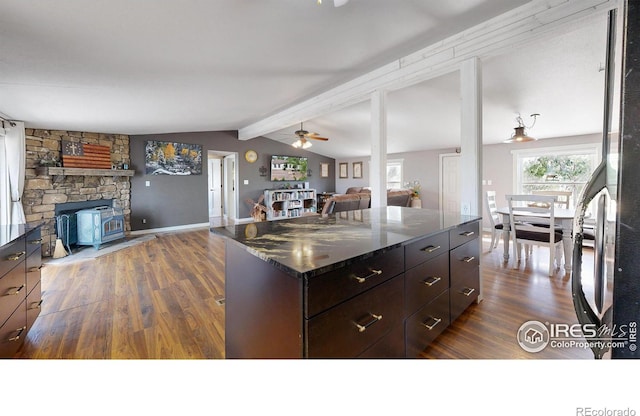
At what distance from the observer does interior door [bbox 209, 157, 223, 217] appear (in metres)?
8.23

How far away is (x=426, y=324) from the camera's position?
5.24 ft

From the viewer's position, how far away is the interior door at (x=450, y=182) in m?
6.52

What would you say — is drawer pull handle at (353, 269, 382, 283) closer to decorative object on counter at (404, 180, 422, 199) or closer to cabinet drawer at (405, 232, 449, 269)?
cabinet drawer at (405, 232, 449, 269)

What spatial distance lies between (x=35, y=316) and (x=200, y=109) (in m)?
3.10

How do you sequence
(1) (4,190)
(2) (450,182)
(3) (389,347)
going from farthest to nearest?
(2) (450,182) < (1) (4,190) < (3) (389,347)

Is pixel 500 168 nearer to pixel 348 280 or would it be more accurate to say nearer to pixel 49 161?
pixel 348 280

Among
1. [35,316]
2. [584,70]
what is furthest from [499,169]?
[35,316]

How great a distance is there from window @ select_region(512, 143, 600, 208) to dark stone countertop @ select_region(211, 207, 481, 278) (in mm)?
4452

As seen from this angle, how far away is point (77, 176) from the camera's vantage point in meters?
4.64

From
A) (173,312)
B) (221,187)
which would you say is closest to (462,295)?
(173,312)

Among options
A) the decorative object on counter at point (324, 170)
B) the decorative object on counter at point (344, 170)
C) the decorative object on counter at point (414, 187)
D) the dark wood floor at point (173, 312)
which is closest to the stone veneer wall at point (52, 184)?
the dark wood floor at point (173, 312)

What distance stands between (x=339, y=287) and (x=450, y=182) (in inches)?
259
